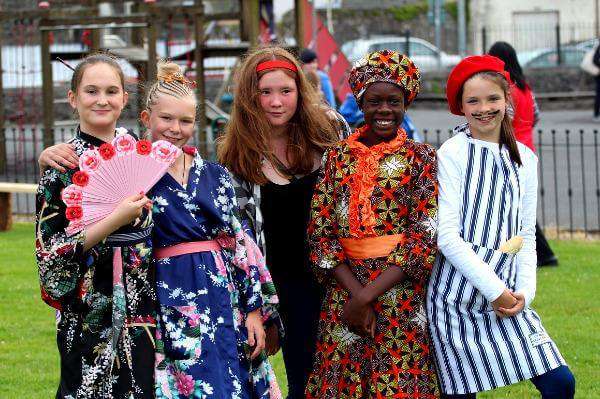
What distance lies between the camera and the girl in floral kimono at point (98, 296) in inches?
173

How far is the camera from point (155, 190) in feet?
14.9

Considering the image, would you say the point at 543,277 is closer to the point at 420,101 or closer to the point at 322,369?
the point at 322,369

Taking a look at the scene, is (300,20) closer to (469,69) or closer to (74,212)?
(469,69)

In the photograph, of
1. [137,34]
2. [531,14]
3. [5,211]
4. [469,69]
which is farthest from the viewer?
[531,14]

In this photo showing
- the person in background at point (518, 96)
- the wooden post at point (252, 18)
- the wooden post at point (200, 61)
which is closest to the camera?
the person in background at point (518, 96)

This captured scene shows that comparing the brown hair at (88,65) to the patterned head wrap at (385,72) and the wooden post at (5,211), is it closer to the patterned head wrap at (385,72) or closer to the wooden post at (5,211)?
the patterned head wrap at (385,72)

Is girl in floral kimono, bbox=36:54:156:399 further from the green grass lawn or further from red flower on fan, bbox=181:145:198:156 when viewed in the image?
the green grass lawn

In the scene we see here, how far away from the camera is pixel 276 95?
5.11 meters

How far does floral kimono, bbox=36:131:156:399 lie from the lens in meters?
4.41

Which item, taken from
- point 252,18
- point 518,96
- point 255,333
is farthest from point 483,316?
point 252,18

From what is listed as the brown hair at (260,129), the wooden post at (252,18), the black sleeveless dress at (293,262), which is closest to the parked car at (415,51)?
the wooden post at (252,18)

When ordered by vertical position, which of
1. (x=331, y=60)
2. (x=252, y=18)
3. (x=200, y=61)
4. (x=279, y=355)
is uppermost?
(x=252, y=18)

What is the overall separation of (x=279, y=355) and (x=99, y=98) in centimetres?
308

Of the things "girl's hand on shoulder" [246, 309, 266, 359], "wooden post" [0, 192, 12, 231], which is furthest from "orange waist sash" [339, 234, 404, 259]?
"wooden post" [0, 192, 12, 231]
